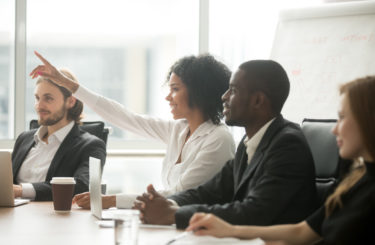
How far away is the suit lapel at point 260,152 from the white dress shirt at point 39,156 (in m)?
1.35

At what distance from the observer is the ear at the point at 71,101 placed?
3025 millimetres

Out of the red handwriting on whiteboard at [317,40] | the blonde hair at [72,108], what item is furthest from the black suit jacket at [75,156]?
the red handwriting on whiteboard at [317,40]

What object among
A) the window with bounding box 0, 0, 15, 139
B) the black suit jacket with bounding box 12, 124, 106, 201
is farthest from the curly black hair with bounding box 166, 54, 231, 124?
the window with bounding box 0, 0, 15, 139

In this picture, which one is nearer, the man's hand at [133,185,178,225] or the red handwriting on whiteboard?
the man's hand at [133,185,178,225]

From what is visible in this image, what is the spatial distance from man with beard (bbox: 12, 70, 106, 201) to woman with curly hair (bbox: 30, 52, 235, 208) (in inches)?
9.0

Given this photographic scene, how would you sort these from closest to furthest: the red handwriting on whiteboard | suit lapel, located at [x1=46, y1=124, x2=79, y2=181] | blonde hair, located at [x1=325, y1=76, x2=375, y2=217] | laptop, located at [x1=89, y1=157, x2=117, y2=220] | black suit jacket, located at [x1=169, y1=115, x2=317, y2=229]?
1. blonde hair, located at [x1=325, y1=76, x2=375, y2=217]
2. black suit jacket, located at [x1=169, y1=115, x2=317, y2=229]
3. laptop, located at [x1=89, y1=157, x2=117, y2=220]
4. suit lapel, located at [x1=46, y1=124, x2=79, y2=181]
5. the red handwriting on whiteboard

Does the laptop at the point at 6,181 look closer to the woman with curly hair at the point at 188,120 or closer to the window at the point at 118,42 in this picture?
the woman with curly hair at the point at 188,120

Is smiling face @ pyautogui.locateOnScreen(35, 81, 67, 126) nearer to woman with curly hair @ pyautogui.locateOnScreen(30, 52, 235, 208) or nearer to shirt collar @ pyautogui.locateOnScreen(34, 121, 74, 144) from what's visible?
shirt collar @ pyautogui.locateOnScreen(34, 121, 74, 144)

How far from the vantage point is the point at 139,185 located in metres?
4.33

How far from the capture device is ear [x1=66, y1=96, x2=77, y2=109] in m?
3.03

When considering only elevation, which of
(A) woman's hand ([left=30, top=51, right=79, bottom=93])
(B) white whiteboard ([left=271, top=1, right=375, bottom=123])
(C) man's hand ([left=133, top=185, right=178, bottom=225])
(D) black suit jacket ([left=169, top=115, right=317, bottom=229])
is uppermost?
(B) white whiteboard ([left=271, top=1, right=375, bottom=123])

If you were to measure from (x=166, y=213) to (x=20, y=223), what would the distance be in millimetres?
522

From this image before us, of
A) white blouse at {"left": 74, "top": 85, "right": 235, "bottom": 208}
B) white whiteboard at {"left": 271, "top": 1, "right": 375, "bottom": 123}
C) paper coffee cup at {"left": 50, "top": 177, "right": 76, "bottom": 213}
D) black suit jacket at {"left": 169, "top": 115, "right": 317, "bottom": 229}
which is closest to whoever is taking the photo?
black suit jacket at {"left": 169, "top": 115, "right": 317, "bottom": 229}

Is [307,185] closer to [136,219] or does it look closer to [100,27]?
[136,219]
